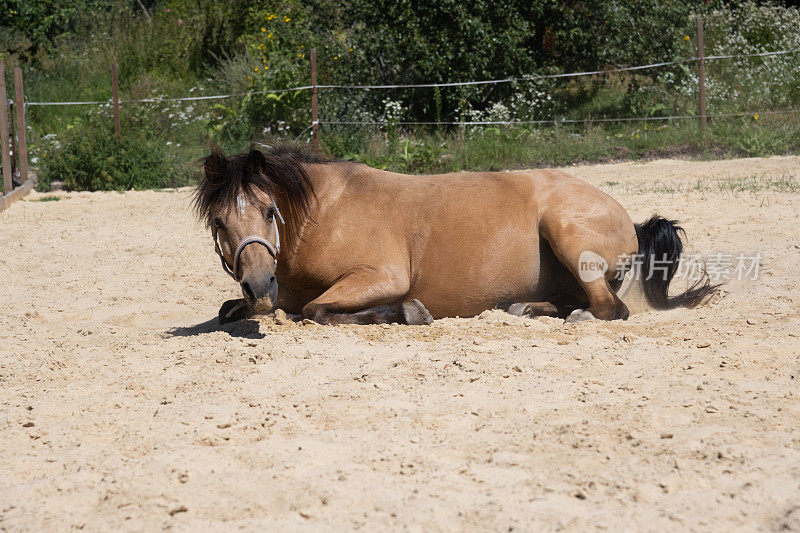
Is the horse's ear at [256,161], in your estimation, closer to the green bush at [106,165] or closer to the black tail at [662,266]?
the black tail at [662,266]

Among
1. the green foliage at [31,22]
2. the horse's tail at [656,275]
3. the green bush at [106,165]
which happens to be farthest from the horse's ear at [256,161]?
the green foliage at [31,22]

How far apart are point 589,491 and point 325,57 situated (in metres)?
13.3

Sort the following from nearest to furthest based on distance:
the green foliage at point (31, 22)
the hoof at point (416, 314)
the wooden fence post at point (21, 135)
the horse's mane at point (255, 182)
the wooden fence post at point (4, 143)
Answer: the horse's mane at point (255, 182)
the hoof at point (416, 314)
the wooden fence post at point (4, 143)
the wooden fence post at point (21, 135)
the green foliage at point (31, 22)

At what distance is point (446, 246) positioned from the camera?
4.94 metres

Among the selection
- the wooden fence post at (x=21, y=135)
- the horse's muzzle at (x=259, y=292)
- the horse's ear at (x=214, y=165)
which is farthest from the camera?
the wooden fence post at (x=21, y=135)

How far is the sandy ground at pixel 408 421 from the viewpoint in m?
2.38

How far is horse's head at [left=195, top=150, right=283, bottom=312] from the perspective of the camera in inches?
158

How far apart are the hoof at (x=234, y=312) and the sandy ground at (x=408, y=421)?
0.70 ft

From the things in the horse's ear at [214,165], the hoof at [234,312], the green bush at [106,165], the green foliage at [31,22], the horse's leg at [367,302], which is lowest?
the hoof at [234,312]

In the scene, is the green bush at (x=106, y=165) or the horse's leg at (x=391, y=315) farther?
the green bush at (x=106, y=165)

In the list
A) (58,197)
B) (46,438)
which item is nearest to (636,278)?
(46,438)

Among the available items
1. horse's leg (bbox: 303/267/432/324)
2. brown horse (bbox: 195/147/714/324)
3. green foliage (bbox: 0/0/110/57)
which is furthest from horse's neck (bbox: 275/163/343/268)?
green foliage (bbox: 0/0/110/57)

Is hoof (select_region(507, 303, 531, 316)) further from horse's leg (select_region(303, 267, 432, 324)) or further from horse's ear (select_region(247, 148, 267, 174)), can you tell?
horse's ear (select_region(247, 148, 267, 174))

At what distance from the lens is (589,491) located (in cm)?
242
